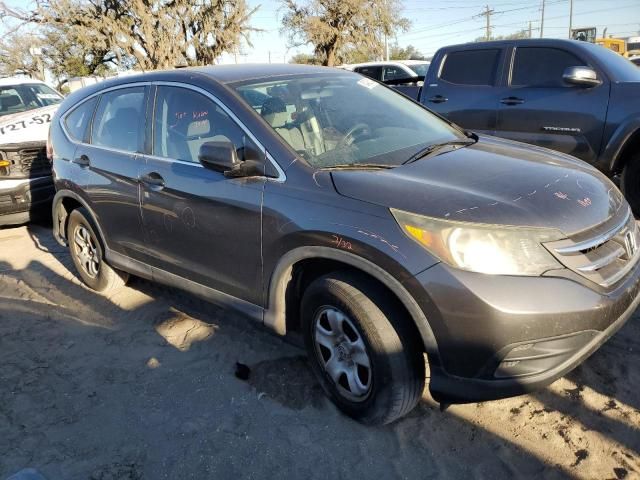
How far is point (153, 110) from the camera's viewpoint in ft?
11.6

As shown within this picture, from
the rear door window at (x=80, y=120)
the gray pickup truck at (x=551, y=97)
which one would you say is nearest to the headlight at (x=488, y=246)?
the rear door window at (x=80, y=120)

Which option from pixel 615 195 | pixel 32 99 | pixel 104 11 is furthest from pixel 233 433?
pixel 104 11

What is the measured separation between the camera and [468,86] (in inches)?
246

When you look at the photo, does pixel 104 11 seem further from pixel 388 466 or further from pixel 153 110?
pixel 388 466

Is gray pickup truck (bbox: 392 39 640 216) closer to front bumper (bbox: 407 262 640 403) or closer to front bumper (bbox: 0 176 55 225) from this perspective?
front bumper (bbox: 407 262 640 403)

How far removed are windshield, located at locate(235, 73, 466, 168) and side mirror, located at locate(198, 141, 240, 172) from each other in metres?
0.29

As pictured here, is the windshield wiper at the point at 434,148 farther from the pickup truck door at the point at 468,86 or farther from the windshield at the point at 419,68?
the windshield at the point at 419,68

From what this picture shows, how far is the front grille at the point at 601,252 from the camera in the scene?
2.25m

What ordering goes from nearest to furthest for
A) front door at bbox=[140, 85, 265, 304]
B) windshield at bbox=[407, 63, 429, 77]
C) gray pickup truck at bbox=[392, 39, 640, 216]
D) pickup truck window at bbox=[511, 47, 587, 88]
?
front door at bbox=[140, 85, 265, 304]
gray pickup truck at bbox=[392, 39, 640, 216]
pickup truck window at bbox=[511, 47, 587, 88]
windshield at bbox=[407, 63, 429, 77]

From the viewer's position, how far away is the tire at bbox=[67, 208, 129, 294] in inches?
171

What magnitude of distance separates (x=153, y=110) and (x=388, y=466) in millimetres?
2619

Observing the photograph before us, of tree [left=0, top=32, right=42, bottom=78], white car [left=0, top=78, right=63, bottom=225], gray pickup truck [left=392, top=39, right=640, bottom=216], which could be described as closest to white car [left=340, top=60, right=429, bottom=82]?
gray pickup truck [left=392, top=39, right=640, bottom=216]

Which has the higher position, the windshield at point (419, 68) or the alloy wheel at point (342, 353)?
the windshield at point (419, 68)

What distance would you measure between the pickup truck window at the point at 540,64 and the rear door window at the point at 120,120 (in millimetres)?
4155
